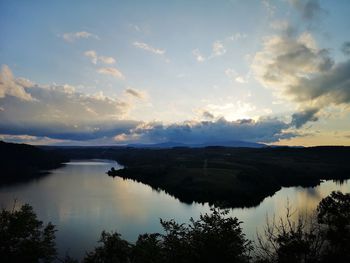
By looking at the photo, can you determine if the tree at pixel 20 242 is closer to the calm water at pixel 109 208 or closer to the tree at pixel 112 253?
the tree at pixel 112 253

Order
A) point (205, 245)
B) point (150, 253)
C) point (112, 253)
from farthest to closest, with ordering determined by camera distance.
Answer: point (112, 253) < point (150, 253) < point (205, 245)

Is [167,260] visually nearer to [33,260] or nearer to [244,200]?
[33,260]

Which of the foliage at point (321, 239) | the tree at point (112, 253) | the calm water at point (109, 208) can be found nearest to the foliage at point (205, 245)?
the foliage at point (321, 239)

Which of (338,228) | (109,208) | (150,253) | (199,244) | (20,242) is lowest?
(109,208)

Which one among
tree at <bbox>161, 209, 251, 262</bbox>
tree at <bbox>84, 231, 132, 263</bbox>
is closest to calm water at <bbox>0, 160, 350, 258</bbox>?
tree at <bbox>84, 231, 132, 263</bbox>

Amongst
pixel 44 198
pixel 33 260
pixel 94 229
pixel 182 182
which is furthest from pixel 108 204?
pixel 33 260

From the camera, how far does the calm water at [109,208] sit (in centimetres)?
6562

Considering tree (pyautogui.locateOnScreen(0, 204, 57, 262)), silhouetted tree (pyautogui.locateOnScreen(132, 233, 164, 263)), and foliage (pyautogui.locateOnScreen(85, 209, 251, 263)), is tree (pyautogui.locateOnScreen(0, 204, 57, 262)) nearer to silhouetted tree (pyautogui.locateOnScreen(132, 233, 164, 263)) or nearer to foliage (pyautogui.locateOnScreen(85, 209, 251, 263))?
silhouetted tree (pyautogui.locateOnScreen(132, 233, 164, 263))

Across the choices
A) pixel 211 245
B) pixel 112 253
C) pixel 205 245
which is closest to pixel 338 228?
pixel 211 245

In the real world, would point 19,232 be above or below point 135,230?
above

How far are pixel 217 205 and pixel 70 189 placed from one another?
111654 millimetres

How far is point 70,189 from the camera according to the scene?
124m

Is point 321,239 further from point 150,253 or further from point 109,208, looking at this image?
point 109,208

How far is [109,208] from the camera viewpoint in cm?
9088
